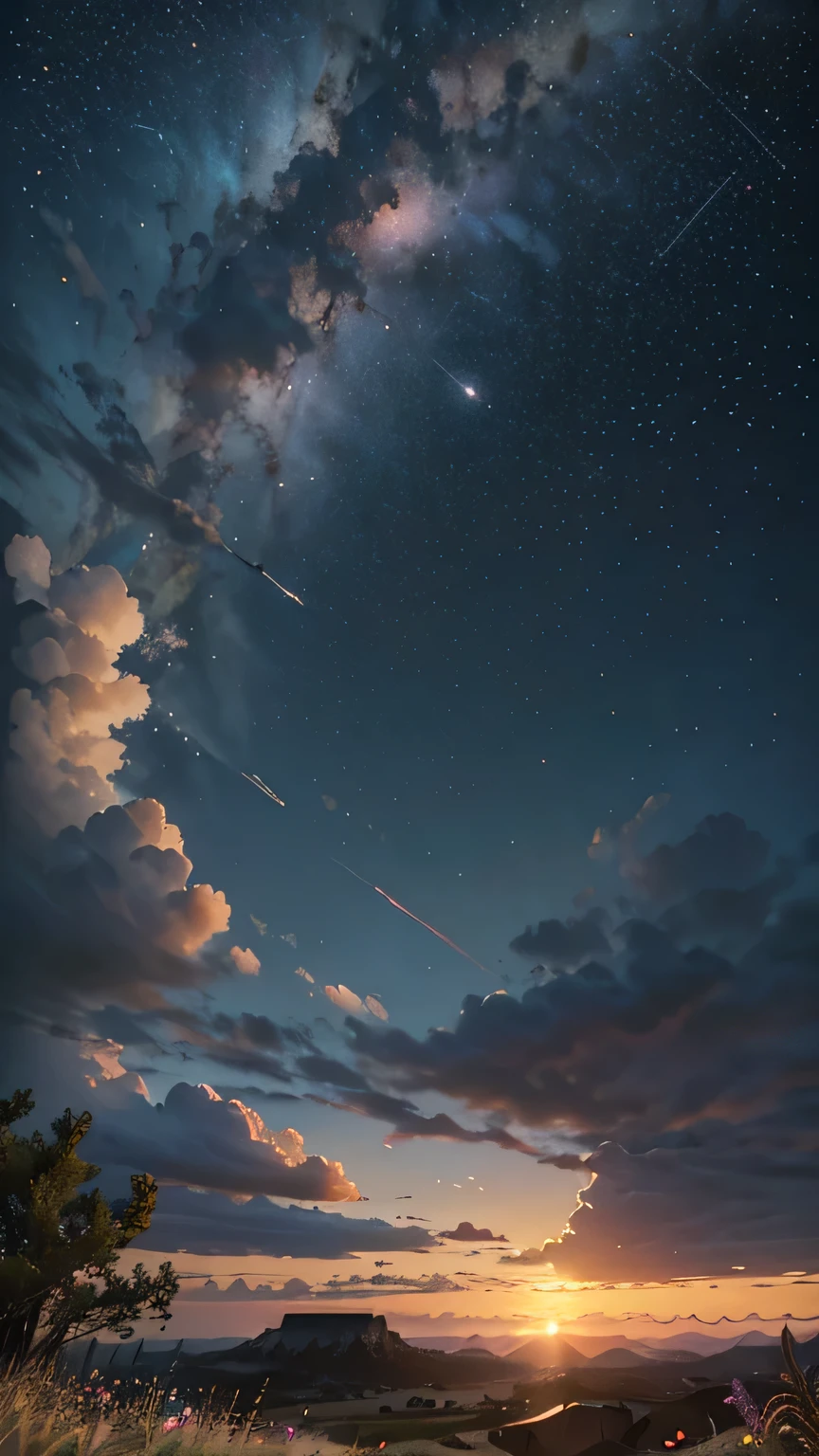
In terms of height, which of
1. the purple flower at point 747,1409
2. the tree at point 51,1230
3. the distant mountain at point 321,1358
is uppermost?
→ the purple flower at point 747,1409

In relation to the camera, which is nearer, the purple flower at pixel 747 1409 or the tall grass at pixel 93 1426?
the tall grass at pixel 93 1426

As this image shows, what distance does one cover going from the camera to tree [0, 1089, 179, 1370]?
14.4 m

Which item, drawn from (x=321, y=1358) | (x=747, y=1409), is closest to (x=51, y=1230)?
(x=747, y=1409)

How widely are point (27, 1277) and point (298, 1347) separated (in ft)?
109

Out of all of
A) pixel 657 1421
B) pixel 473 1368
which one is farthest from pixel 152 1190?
pixel 473 1368

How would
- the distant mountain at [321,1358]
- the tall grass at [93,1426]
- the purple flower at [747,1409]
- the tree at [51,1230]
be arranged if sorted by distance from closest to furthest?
1. the tall grass at [93,1426]
2. the purple flower at [747,1409]
3. the tree at [51,1230]
4. the distant mountain at [321,1358]

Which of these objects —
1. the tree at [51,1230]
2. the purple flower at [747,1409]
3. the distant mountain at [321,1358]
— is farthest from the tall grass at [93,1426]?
the distant mountain at [321,1358]

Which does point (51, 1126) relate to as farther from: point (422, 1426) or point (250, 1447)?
point (422, 1426)

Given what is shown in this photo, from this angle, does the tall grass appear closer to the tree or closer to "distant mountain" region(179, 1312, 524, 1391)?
the tree

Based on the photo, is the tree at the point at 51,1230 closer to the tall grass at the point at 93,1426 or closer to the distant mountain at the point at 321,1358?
the tall grass at the point at 93,1426

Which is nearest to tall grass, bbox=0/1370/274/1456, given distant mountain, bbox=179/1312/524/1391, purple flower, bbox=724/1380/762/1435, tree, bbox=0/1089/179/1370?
tree, bbox=0/1089/179/1370

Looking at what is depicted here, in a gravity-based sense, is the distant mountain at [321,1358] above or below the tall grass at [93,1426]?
below

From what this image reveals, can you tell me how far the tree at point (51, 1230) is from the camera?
14445 mm

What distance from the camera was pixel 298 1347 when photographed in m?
37.7
